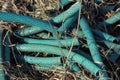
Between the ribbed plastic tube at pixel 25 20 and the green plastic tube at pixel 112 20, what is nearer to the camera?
the ribbed plastic tube at pixel 25 20

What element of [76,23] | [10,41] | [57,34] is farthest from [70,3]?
[10,41]

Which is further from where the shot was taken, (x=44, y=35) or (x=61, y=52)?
(x=44, y=35)

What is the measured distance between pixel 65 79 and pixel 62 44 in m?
0.19

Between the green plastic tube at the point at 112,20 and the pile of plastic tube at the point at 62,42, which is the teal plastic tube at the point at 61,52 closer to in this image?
the pile of plastic tube at the point at 62,42

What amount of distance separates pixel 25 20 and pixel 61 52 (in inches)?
9.8

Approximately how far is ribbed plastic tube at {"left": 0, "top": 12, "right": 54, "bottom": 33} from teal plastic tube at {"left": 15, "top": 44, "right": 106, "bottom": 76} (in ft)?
0.33

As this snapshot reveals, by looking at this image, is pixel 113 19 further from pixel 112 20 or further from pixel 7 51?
pixel 7 51

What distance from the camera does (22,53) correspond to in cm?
199

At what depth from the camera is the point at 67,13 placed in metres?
1.97

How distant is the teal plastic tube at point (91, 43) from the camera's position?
1.83 meters

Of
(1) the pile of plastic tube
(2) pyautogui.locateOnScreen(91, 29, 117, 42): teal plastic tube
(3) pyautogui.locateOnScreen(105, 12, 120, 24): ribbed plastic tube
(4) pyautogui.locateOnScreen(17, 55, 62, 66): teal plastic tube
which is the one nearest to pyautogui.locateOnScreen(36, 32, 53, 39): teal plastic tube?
(1) the pile of plastic tube

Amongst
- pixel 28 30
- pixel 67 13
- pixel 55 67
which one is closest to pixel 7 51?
pixel 28 30

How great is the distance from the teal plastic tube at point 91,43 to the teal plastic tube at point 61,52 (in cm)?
3

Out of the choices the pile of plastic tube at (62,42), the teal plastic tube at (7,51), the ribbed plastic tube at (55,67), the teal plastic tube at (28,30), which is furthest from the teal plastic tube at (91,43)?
the teal plastic tube at (7,51)
